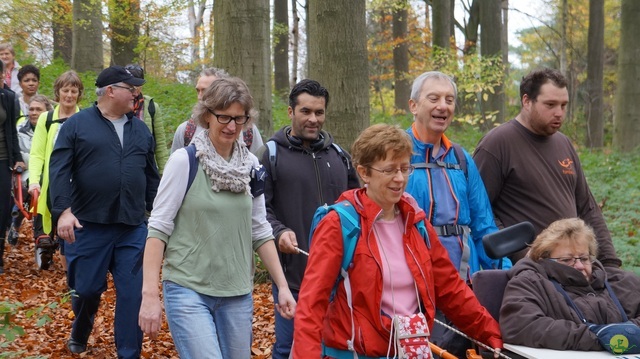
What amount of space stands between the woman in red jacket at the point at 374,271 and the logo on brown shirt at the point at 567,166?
2334mm

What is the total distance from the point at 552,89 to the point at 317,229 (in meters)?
2.82

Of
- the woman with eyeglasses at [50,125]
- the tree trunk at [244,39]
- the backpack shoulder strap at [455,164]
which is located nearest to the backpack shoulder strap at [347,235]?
the backpack shoulder strap at [455,164]

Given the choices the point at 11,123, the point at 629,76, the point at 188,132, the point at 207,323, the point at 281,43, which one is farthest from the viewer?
the point at 281,43

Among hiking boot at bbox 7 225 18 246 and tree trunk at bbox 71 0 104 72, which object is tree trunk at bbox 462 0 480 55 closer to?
tree trunk at bbox 71 0 104 72

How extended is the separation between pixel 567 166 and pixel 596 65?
2245cm

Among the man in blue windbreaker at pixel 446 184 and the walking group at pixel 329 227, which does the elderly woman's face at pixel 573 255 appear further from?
the man in blue windbreaker at pixel 446 184

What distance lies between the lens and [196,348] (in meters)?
4.45

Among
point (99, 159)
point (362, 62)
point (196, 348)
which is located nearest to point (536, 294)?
point (196, 348)

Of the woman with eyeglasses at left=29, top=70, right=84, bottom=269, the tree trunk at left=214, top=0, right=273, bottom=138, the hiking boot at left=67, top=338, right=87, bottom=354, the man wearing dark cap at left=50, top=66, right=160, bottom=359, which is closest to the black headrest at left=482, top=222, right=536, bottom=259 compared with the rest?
Result: the man wearing dark cap at left=50, top=66, right=160, bottom=359

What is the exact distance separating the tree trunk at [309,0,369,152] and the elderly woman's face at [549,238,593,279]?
3729 millimetres

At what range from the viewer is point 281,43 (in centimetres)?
2773

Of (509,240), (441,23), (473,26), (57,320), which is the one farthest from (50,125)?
(473,26)

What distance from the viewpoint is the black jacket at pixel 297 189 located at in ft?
18.9

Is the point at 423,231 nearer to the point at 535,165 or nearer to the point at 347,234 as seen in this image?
the point at 347,234
